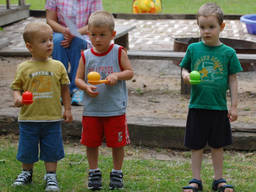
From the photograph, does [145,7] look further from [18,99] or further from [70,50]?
[18,99]

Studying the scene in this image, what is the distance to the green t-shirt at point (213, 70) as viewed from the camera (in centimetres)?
347

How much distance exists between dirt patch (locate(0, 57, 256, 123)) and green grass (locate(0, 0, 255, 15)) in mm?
8427

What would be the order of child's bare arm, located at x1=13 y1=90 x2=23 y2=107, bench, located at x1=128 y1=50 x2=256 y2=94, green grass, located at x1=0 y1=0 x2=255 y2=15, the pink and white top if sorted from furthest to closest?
green grass, located at x1=0 y1=0 x2=255 y2=15
bench, located at x1=128 y1=50 x2=256 y2=94
the pink and white top
child's bare arm, located at x1=13 y1=90 x2=23 y2=107

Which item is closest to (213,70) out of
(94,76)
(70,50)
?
(94,76)

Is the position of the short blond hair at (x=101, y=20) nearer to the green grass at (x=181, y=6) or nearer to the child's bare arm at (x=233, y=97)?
the child's bare arm at (x=233, y=97)

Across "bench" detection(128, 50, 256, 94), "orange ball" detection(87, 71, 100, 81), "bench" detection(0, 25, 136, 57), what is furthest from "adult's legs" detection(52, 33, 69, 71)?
"orange ball" detection(87, 71, 100, 81)

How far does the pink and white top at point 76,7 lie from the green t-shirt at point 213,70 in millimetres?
2436

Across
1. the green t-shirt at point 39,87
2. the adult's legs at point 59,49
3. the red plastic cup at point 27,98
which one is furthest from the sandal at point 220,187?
the adult's legs at point 59,49

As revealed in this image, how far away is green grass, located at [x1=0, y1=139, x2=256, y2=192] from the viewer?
12.3 feet

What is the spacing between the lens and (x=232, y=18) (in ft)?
47.7

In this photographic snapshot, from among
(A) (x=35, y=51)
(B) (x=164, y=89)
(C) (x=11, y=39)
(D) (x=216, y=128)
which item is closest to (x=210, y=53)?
(D) (x=216, y=128)

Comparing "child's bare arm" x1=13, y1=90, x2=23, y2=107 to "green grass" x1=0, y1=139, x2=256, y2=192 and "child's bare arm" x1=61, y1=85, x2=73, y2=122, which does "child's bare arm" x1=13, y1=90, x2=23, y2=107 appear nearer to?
"child's bare arm" x1=61, y1=85, x2=73, y2=122

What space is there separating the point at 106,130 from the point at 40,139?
510 millimetres

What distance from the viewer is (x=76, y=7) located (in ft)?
18.7
